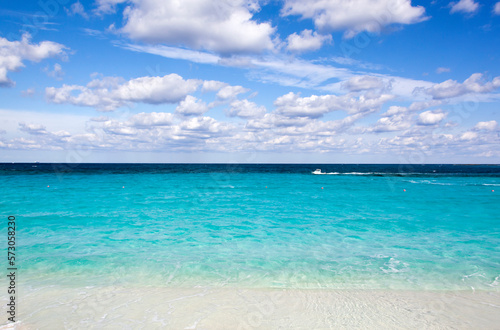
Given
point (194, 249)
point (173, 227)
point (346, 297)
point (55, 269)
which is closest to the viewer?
point (346, 297)

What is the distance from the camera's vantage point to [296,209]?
23781mm

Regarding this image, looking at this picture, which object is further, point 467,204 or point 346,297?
point 467,204

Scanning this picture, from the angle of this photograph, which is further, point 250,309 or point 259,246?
point 259,246

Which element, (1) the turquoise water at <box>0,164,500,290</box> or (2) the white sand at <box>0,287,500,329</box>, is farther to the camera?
(1) the turquoise water at <box>0,164,500,290</box>

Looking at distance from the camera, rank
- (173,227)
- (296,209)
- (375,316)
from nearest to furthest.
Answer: (375,316) → (173,227) → (296,209)

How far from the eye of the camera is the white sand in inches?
260

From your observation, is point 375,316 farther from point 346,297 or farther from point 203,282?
point 203,282

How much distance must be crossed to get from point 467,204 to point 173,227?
82.9ft

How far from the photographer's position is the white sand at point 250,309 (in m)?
6.61

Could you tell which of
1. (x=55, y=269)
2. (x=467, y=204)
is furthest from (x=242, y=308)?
(x=467, y=204)

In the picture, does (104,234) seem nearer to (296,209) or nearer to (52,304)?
(52,304)

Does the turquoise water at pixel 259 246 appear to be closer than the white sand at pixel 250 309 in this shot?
No

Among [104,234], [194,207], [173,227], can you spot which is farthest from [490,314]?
[194,207]

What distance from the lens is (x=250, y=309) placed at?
24.0 ft
